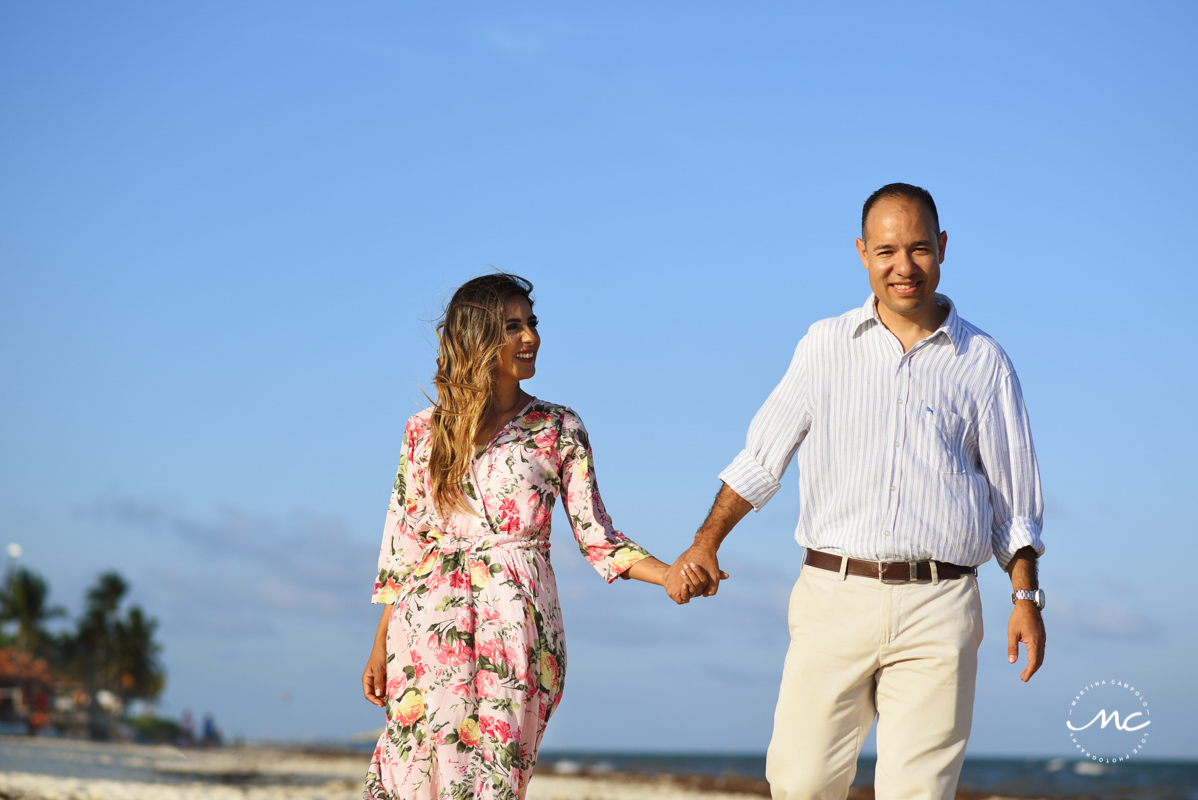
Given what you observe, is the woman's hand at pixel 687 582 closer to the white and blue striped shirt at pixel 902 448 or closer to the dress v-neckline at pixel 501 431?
the white and blue striped shirt at pixel 902 448

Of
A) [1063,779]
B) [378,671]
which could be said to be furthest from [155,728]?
[378,671]

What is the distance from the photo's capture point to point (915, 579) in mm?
4047

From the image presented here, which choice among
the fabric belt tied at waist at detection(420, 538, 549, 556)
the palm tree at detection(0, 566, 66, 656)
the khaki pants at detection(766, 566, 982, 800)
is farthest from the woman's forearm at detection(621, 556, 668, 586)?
the palm tree at detection(0, 566, 66, 656)

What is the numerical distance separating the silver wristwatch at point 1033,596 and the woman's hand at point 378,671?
92.4 inches

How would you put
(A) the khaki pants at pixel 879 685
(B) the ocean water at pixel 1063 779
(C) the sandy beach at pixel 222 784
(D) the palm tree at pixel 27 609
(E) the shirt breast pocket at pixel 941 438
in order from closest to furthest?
(A) the khaki pants at pixel 879 685
(E) the shirt breast pocket at pixel 941 438
(C) the sandy beach at pixel 222 784
(B) the ocean water at pixel 1063 779
(D) the palm tree at pixel 27 609

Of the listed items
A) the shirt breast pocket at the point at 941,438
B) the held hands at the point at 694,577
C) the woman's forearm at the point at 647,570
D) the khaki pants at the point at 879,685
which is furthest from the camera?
the woman's forearm at the point at 647,570

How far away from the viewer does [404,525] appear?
4629 millimetres

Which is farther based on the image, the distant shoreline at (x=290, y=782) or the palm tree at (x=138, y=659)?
the palm tree at (x=138, y=659)

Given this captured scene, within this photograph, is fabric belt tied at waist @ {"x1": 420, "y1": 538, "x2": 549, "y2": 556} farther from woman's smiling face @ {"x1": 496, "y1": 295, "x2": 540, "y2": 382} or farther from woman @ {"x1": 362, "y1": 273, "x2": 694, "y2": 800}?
woman's smiling face @ {"x1": 496, "y1": 295, "x2": 540, "y2": 382}

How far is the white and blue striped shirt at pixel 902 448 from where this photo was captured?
13.4 ft

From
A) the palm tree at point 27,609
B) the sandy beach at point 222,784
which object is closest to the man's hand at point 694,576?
the sandy beach at point 222,784

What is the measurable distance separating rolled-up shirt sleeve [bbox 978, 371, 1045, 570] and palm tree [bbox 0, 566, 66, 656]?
262ft

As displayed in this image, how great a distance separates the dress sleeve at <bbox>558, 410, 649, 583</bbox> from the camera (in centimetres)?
454

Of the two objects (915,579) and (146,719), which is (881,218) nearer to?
(915,579)
